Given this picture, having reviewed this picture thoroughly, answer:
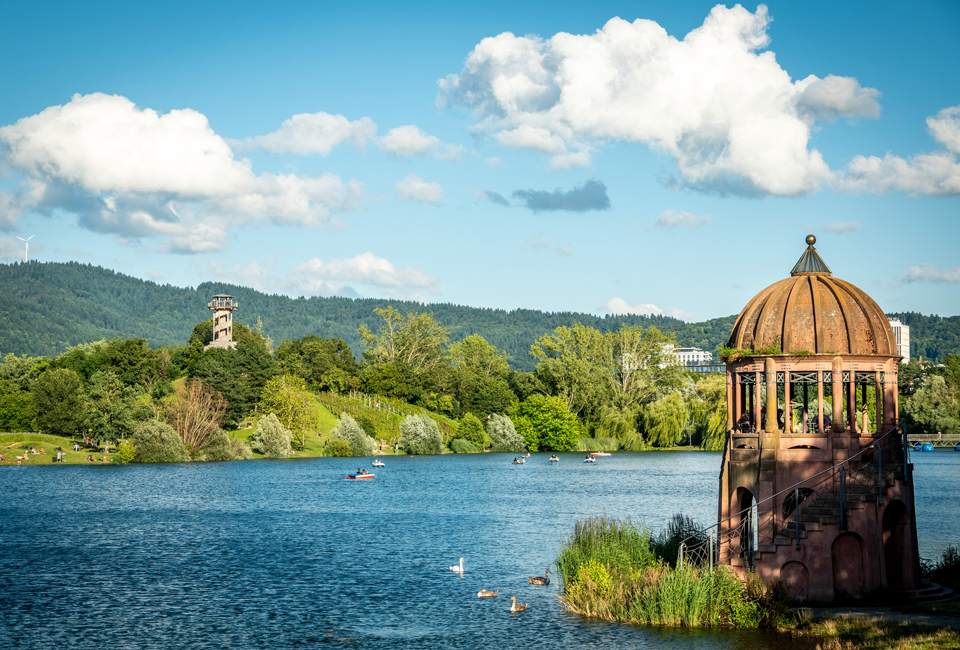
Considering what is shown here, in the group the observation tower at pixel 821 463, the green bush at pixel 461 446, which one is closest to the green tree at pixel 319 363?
the green bush at pixel 461 446

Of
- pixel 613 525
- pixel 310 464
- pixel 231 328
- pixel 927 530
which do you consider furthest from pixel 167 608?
pixel 231 328

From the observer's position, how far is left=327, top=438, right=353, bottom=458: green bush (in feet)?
420

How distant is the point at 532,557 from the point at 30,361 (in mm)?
143341

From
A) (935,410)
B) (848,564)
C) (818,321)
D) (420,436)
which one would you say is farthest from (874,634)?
(935,410)

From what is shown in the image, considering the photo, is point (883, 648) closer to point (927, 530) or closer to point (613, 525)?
point (613, 525)

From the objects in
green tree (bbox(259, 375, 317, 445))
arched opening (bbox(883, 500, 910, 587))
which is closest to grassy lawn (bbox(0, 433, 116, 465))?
green tree (bbox(259, 375, 317, 445))

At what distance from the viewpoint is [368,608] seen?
3447 cm

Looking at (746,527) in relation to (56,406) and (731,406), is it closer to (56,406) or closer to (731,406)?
(731,406)

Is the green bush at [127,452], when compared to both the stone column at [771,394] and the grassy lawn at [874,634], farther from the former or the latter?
the grassy lawn at [874,634]

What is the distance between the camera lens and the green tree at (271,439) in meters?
120

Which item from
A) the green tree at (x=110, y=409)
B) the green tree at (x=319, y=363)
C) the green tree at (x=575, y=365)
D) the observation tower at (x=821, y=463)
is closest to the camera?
the observation tower at (x=821, y=463)

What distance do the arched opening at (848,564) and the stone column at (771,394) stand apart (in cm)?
405

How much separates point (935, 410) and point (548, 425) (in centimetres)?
5978

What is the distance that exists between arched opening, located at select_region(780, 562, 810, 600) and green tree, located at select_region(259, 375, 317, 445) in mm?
104940
